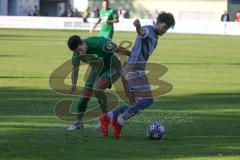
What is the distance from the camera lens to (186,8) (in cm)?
9850

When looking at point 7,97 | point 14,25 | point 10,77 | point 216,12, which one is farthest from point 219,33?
point 7,97

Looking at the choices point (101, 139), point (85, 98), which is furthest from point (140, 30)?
point (85, 98)

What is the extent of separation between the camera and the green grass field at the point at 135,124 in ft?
37.2

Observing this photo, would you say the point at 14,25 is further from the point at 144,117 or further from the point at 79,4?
the point at 144,117

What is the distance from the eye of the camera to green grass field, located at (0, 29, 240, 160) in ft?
37.2

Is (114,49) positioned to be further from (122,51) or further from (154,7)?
(154,7)

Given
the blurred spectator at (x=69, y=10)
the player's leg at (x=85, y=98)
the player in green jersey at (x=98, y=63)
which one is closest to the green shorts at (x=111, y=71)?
the player in green jersey at (x=98, y=63)

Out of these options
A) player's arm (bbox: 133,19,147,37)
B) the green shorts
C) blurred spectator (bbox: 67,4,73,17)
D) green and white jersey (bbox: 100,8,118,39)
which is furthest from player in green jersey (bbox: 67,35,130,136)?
blurred spectator (bbox: 67,4,73,17)

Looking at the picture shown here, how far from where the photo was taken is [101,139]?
12.8 metres

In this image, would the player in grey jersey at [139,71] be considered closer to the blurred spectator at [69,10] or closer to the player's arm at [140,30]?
the player's arm at [140,30]

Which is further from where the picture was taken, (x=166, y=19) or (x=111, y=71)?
(x=111, y=71)

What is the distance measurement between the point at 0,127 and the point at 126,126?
2.24 metres

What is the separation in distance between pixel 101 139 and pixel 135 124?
2.19m

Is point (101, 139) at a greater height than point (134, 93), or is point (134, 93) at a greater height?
point (134, 93)
